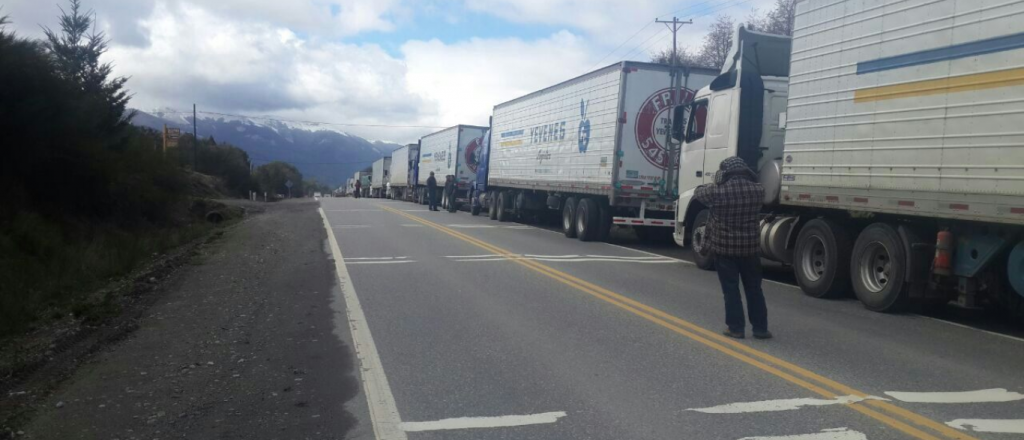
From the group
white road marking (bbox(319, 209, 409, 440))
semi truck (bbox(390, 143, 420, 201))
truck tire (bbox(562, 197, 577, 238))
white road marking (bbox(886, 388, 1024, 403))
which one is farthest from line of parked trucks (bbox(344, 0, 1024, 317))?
semi truck (bbox(390, 143, 420, 201))

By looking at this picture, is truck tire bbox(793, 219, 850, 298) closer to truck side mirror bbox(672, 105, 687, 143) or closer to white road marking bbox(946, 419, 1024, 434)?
truck side mirror bbox(672, 105, 687, 143)

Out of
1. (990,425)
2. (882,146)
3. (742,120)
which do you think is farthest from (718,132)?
(990,425)

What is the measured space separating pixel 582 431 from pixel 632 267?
355 inches

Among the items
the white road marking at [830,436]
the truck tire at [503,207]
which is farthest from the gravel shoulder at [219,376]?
the truck tire at [503,207]

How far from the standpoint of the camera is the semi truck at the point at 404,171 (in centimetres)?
5169

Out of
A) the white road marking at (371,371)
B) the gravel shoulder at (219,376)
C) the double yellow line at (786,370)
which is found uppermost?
the double yellow line at (786,370)

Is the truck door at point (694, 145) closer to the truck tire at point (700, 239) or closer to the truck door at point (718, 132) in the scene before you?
the truck door at point (718, 132)

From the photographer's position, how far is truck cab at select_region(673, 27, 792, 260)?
1255cm

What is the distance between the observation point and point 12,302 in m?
10.6

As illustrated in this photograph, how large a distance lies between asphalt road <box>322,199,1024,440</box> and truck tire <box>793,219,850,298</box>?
287 mm

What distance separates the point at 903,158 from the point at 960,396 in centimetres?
379

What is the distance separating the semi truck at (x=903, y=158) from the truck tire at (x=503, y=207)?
15641 mm

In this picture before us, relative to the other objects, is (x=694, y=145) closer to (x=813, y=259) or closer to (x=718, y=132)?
(x=718, y=132)

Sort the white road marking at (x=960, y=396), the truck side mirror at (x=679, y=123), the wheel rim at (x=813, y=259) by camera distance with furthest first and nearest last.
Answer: the truck side mirror at (x=679, y=123) → the wheel rim at (x=813, y=259) → the white road marking at (x=960, y=396)
